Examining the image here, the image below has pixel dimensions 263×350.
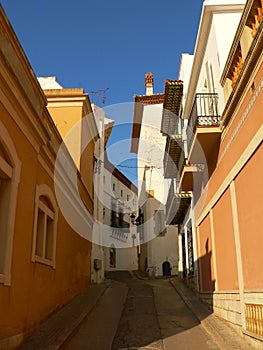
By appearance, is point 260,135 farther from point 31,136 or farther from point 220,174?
point 31,136

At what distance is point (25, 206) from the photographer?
740 cm

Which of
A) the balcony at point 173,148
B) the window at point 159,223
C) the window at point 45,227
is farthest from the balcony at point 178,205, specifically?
the window at point 159,223

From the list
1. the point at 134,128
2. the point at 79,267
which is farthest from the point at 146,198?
the point at 79,267

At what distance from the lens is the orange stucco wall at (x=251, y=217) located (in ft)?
21.2

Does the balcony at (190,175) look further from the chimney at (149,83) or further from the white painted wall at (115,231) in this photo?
the chimney at (149,83)

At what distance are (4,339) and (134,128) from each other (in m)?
27.2

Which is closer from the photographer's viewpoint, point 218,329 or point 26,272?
point 26,272

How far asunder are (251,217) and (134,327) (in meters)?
4.13

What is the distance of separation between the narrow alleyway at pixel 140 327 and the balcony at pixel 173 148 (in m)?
5.30

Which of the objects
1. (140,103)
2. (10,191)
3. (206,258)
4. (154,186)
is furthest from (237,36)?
(140,103)

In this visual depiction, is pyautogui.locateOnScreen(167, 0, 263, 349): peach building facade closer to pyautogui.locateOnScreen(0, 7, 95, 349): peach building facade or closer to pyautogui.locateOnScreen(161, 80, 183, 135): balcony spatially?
pyautogui.locateOnScreen(161, 80, 183, 135): balcony

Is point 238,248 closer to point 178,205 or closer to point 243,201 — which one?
point 243,201

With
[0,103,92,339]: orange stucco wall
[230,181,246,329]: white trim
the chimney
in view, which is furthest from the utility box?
the chimney

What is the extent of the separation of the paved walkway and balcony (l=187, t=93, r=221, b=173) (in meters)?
3.96
